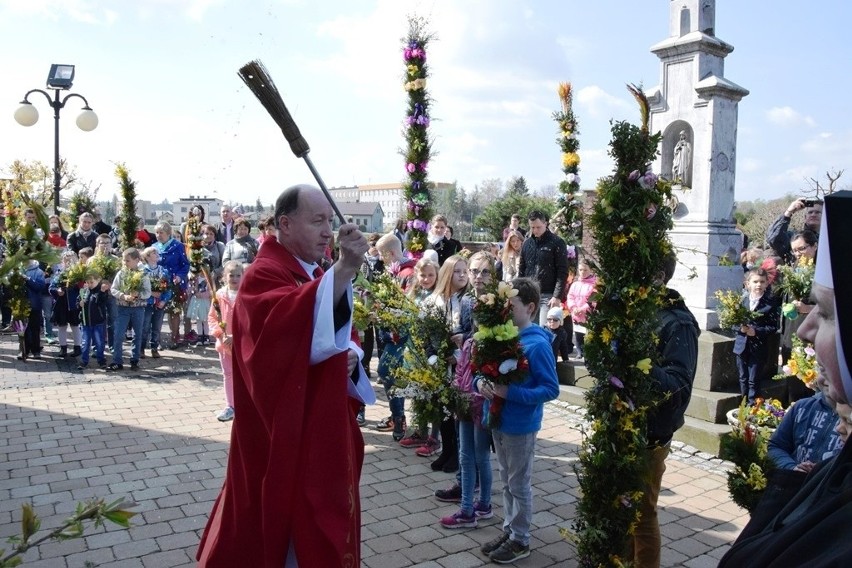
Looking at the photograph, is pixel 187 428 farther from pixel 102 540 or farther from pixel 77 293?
pixel 77 293

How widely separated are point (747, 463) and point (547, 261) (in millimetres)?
5597

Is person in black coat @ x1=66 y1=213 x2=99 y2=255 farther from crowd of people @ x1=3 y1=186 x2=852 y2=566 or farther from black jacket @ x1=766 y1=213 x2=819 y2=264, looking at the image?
black jacket @ x1=766 y1=213 x2=819 y2=264

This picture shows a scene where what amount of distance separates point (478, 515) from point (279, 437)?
270 cm

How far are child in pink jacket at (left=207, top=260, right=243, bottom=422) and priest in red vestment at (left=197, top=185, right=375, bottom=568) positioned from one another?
4.37m

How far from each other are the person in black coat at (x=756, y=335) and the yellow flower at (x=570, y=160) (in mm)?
6857

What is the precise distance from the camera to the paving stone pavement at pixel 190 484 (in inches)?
179

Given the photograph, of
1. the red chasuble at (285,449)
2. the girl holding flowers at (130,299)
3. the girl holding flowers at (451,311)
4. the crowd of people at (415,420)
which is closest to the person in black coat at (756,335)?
the crowd of people at (415,420)

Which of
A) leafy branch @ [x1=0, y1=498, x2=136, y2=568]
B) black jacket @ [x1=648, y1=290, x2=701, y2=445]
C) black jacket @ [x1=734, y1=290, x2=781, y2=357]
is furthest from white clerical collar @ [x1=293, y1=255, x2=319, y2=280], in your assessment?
black jacket @ [x1=734, y1=290, x2=781, y2=357]

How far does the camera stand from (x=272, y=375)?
9.21 ft

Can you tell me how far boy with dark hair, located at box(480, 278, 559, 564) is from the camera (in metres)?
4.35

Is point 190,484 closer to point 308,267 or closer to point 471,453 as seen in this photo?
point 471,453

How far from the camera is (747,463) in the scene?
343 centimetres

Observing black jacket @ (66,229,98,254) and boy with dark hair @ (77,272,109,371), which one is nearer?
boy with dark hair @ (77,272,109,371)

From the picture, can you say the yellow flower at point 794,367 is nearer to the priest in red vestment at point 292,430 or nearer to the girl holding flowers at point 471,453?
the girl holding flowers at point 471,453
